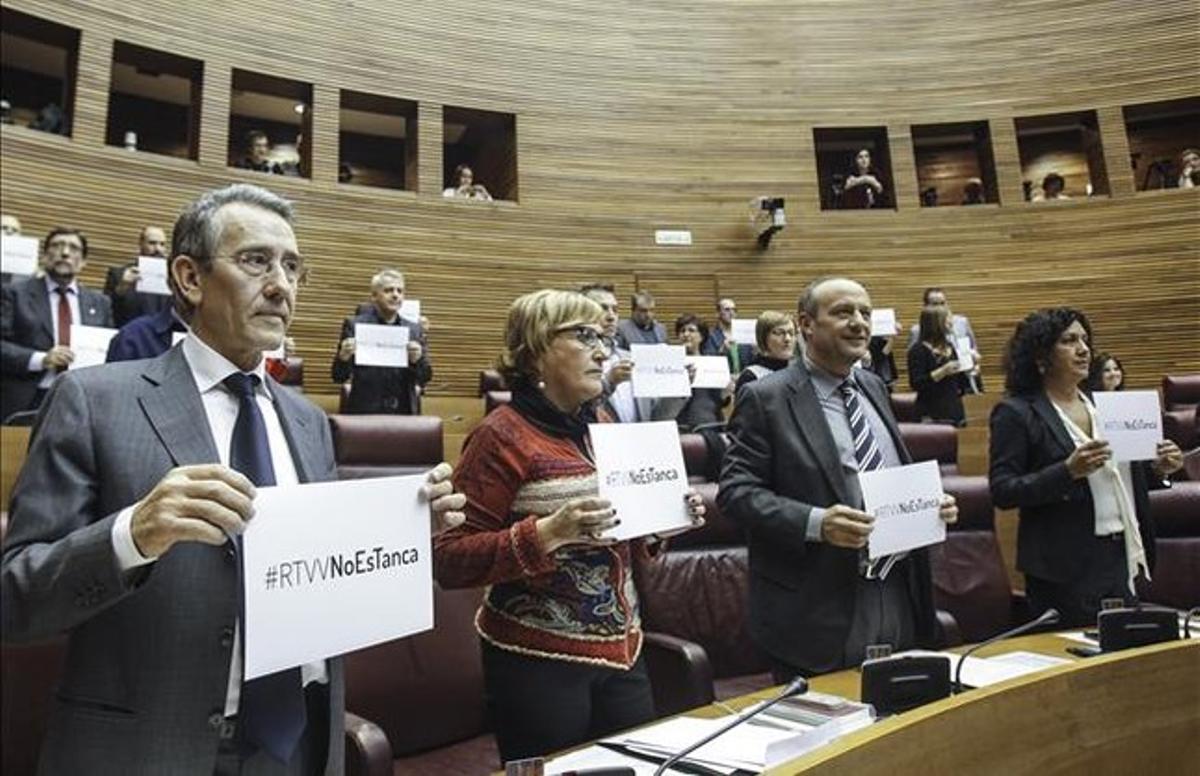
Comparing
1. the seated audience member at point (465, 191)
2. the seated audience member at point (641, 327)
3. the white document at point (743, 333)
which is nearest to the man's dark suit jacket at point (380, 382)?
the seated audience member at point (641, 327)

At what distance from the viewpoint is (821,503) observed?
57.7 inches

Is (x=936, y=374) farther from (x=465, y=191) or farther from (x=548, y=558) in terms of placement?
(x=465, y=191)

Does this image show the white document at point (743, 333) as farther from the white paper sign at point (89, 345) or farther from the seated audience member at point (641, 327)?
the white paper sign at point (89, 345)

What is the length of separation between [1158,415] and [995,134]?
5855 millimetres

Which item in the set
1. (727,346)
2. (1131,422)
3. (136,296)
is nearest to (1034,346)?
(1131,422)

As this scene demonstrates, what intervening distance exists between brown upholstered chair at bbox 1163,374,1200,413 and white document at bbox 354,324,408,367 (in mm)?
2647

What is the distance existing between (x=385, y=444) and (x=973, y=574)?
1758 mm

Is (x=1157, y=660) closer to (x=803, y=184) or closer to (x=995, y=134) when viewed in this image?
(x=803, y=184)

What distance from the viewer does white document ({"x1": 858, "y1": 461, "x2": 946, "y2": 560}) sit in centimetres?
135

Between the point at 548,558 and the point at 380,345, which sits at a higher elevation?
the point at 380,345

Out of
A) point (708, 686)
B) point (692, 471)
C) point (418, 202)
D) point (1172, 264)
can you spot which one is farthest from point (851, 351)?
point (418, 202)

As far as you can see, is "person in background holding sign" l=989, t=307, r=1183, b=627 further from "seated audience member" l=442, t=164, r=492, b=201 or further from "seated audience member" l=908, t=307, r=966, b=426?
"seated audience member" l=442, t=164, r=492, b=201

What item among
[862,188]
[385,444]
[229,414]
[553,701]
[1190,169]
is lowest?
[553,701]

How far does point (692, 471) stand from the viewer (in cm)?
286
